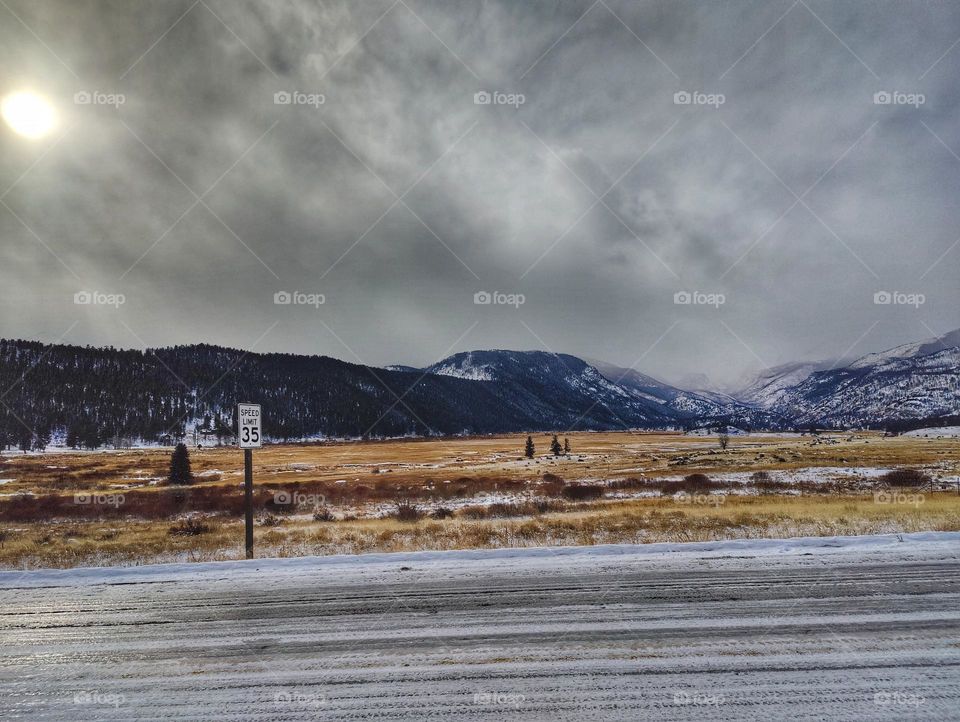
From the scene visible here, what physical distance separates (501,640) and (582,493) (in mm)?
27085

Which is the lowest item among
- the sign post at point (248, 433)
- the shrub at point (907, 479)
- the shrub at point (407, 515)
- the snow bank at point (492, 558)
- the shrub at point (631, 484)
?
the shrub at point (631, 484)

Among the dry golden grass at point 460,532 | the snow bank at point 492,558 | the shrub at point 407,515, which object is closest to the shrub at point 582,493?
the dry golden grass at point 460,532

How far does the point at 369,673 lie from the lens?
16.9 feet

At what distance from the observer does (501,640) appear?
5855mm

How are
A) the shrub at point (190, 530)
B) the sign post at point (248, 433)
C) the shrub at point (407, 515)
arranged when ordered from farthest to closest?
the shrub at point (407, 515) < the shrub at point (190, 530) < the sign post at point (248, 433)

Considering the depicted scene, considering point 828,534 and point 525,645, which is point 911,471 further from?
point 525,645

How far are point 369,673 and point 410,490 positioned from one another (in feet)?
105

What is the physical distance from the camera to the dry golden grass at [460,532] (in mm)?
12820

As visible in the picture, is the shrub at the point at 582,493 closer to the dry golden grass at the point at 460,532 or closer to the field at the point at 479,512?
the field at the point at 479,512

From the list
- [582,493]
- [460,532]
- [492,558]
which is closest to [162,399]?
[582,493]

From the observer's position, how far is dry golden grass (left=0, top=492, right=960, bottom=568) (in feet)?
42.1

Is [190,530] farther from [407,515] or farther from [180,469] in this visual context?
[180,469]

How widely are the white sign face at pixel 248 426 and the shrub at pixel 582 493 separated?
68.6 ft

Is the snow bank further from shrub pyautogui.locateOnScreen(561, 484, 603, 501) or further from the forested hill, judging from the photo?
the forested hill
